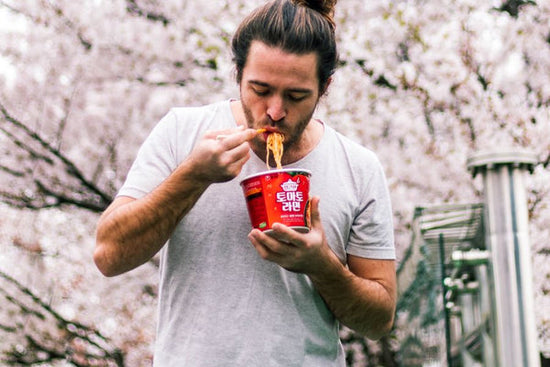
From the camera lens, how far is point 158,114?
8117 millimetres

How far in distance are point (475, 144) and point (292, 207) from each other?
601 cm

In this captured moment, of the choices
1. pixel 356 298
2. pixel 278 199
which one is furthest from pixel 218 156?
pixel 356 298

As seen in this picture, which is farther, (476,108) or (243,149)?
(476,108)

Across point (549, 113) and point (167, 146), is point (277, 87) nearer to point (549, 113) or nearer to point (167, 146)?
point (167, 146)

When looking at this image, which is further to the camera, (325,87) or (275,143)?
(325,87)

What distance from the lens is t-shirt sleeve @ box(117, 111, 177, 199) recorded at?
6.38 feet

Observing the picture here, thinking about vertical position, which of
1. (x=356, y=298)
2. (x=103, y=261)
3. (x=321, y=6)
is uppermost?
(x=321, y=6)

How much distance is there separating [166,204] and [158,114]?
6.45 m

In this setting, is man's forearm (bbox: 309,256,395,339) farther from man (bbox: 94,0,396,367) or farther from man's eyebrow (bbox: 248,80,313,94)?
man's eyebrow (bbox: 248,80,313,94)

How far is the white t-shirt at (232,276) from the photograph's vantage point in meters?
1.89

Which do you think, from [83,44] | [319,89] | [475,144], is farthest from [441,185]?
[319,89]

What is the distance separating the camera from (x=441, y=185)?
7.55 m

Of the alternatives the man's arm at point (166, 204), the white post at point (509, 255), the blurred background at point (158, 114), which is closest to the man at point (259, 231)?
the man's arm at point (166, 204)

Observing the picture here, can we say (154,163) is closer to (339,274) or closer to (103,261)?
(103,261)
